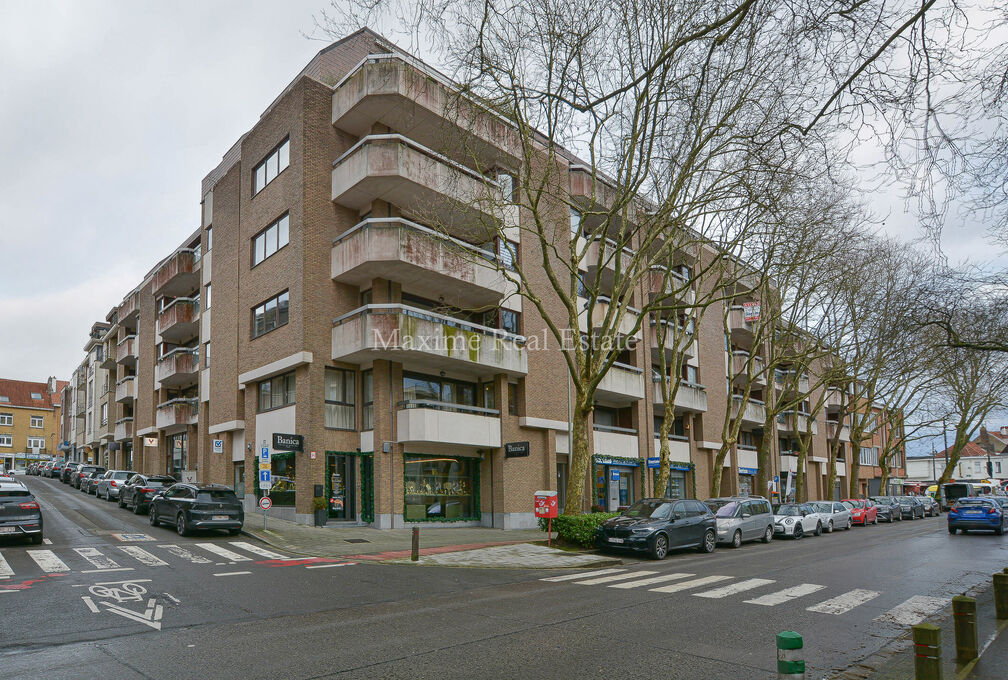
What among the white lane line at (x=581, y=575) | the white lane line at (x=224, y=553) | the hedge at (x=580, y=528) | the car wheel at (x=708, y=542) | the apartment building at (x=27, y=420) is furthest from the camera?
the apartment building at (x=27, y=420)

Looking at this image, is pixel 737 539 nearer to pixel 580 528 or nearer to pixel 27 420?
pixel 580 528

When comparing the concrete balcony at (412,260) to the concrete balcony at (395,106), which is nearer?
the concrete balcony at (412,260)

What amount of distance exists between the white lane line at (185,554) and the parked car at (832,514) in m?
24.9

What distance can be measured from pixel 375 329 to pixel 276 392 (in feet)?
19.5

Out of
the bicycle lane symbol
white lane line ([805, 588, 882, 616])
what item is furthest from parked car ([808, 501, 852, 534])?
the bicycle lane symbol

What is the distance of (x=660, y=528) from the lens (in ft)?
60.7

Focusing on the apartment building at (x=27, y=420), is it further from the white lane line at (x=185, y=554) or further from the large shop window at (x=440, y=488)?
the white lane line at (x=185, y=554)

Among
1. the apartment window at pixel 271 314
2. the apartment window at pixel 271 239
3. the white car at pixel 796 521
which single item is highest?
the apartment window at pixel 271 239

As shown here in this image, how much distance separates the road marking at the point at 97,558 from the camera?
14.3 metres

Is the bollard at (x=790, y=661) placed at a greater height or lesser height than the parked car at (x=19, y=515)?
greater

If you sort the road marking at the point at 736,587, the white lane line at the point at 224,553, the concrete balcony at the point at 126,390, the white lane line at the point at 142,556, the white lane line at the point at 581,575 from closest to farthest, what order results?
1. the road marking at the point at 736,587
2. the white lane line at the point at 581,575
3. the white lane line at the point at 142,556
4. the white lane line at the point at 224,553
5. the concrete balcony at the point at 126,390

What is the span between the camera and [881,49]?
6.27 metres

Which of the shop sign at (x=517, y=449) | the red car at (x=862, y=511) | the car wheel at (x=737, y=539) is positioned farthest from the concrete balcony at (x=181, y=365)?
the red car at (x=862, y=511)

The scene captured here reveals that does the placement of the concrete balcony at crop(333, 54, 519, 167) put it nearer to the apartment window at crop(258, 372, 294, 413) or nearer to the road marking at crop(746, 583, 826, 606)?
the apartment window at crop(258, 372, 294, 413)
